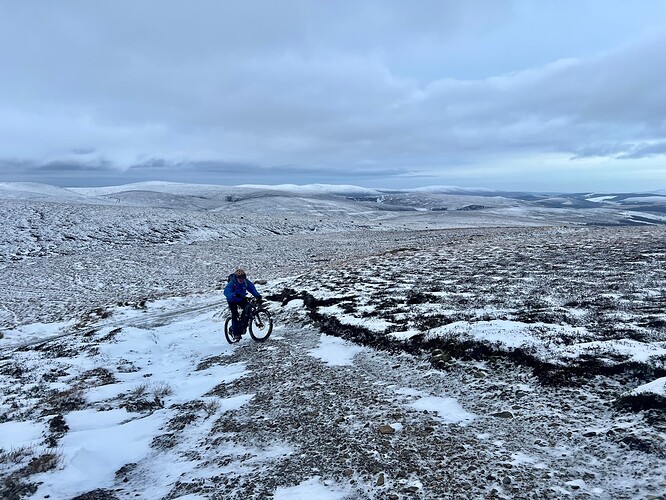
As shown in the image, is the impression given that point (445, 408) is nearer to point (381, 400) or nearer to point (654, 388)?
point (381, 400)

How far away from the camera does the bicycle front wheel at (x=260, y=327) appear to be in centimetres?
1347

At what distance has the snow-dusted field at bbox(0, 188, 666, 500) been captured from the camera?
5.65 m

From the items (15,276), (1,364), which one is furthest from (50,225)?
(1,364)

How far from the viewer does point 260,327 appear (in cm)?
1368

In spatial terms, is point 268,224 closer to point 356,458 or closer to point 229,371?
point 229,371

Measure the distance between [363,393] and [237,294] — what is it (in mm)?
6444

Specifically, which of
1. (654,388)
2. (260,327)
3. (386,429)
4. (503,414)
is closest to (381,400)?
(386,429)

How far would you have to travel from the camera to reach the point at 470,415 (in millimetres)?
7176

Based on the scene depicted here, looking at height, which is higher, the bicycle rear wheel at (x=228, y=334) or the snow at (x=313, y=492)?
the snow at (x=313, y=492)

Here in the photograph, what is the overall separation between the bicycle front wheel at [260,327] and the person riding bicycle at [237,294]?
455mm

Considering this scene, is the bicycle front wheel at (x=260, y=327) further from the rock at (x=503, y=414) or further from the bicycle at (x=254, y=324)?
the rock at (x=503, y=414)

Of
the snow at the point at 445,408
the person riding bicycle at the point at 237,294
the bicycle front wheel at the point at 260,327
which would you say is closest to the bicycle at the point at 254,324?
the bicycle front wheel at the point at 260,327

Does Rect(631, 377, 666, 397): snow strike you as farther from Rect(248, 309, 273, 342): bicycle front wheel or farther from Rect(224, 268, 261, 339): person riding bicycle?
Rect(224, 268, 261, 339): person riding bicycle

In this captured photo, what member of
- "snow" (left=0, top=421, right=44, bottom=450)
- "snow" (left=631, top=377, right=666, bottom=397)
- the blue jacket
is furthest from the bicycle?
"snow" (left=631, top=377, right=666, bottom=397)
